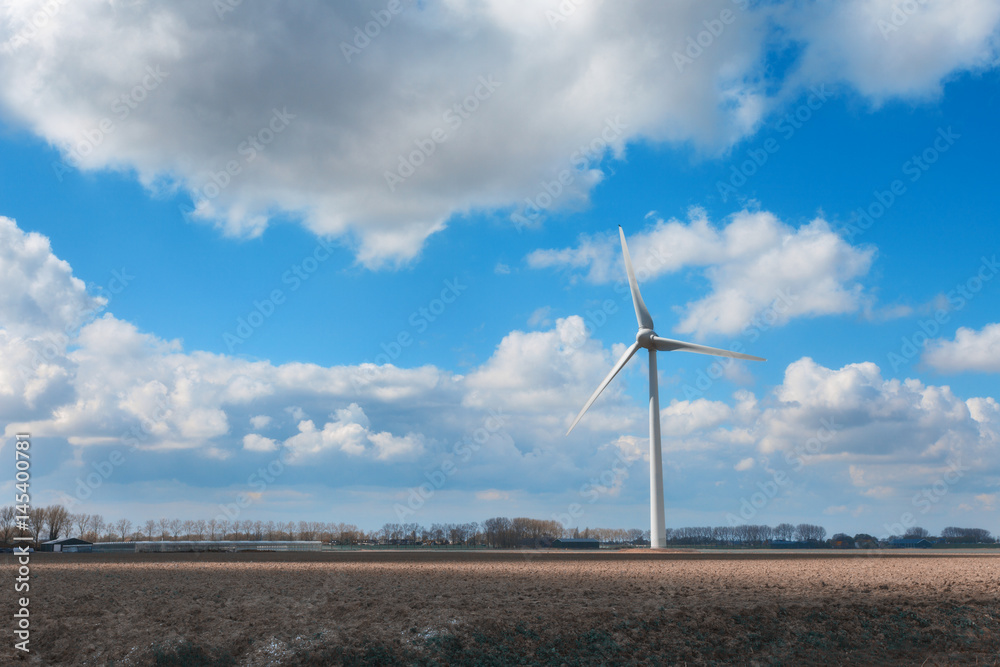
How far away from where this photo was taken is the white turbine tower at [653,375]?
90.4 m

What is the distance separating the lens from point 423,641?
28531 mm

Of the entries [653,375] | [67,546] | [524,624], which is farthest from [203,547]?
[524,624]

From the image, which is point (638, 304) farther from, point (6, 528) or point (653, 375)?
point (6, 528)

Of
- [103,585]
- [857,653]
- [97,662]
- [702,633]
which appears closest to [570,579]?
[702,633]

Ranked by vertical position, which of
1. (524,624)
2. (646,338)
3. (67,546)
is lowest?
(67,546)

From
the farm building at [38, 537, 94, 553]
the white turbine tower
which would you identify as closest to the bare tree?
the farm building at [38, 537, 94, 553]

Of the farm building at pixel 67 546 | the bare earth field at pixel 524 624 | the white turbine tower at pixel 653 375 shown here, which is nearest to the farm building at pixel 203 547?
the farm building at pixel 67 546

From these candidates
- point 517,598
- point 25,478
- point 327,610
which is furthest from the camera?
point 517,598

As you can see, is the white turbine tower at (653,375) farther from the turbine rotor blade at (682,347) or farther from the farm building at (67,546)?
the farm building at (67,546)

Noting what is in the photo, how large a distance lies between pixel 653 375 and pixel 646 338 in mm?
5357

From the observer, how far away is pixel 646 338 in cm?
9562

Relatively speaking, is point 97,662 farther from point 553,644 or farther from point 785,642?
point 785,642

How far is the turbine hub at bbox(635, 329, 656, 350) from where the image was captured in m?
95.6

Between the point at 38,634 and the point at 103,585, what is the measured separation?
13087 millimetres
